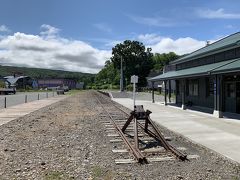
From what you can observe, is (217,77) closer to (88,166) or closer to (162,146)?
(162,146)

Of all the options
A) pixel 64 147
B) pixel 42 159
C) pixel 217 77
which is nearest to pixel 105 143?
pixel 64 147

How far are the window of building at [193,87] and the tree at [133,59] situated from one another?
276 feet

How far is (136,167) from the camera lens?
8242mm

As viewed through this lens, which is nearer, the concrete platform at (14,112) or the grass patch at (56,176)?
the grass patch at (56,176)

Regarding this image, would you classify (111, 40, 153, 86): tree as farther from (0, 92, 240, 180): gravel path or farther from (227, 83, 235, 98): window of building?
(0, 92, 240, 180): gravel path

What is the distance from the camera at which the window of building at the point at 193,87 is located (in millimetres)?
28594

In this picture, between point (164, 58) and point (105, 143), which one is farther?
point (164, 58)

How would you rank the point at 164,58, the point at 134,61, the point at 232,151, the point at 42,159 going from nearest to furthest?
the point at 42,159 → the point at 232,151 → the point at 134,61 → the point at 164,58

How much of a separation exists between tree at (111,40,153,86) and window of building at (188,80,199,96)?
8425 cm

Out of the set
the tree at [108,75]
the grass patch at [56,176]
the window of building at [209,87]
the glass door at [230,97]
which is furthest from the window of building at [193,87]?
the tree at [108,75]

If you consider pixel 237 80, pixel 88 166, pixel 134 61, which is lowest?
pixel 88 166

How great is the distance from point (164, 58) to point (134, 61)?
103 feet

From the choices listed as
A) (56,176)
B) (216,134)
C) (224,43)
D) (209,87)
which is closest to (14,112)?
(209,87)

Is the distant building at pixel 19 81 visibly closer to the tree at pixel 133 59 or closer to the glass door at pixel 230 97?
the tree at pixel 133 59
